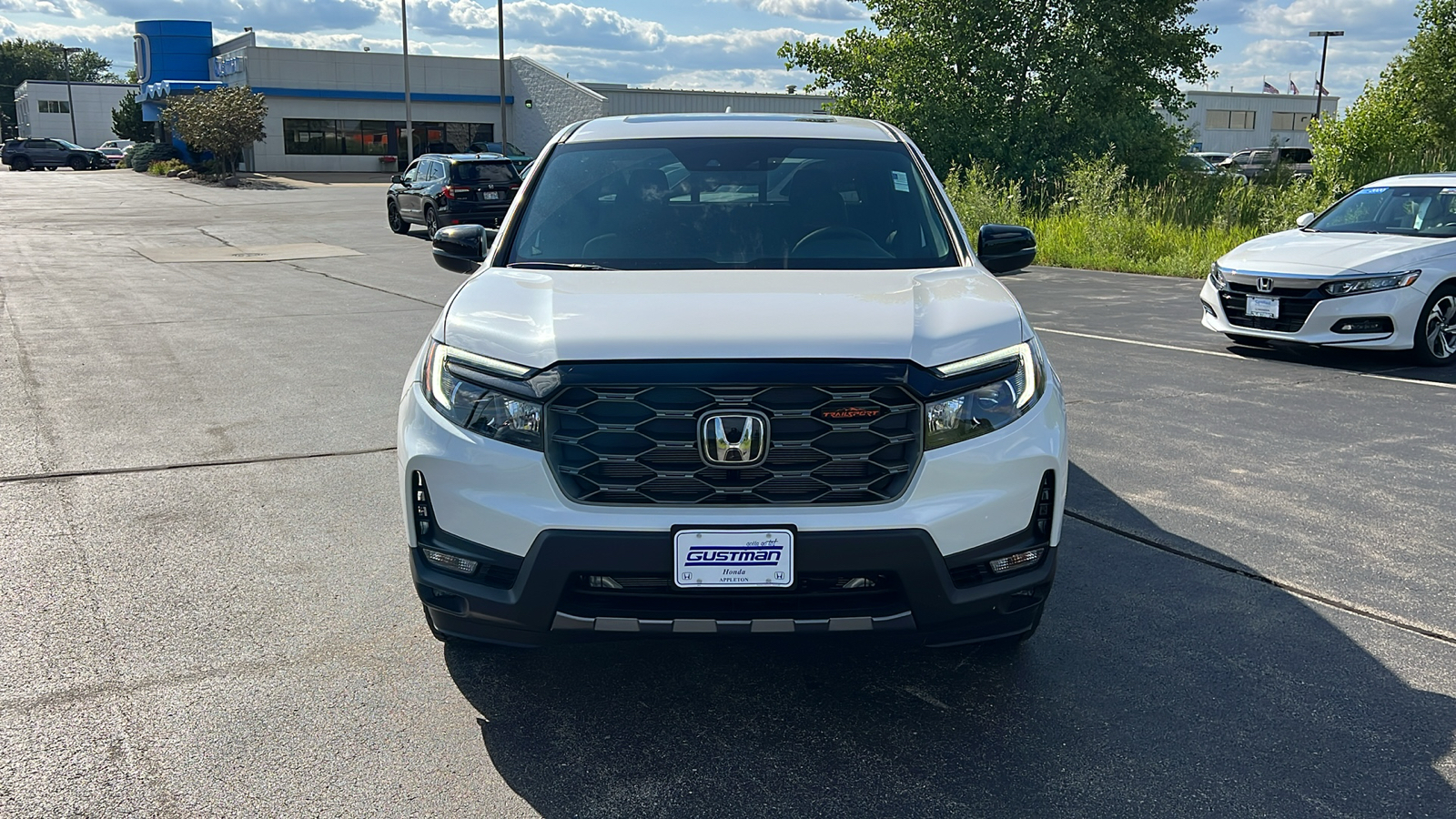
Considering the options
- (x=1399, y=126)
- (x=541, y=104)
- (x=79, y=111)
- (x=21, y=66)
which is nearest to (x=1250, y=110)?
(x=541, y=104)

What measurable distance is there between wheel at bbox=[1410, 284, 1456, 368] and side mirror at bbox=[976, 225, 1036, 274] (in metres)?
6.08

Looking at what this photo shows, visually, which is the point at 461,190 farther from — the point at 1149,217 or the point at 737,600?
the point at 737,600

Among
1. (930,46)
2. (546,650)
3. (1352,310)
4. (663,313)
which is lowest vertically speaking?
(546,650)

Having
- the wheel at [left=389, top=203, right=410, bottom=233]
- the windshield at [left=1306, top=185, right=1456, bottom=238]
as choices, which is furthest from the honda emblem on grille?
the wheel at [left=389, top=203, right=410, bottom=233]

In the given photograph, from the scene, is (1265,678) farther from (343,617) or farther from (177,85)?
(177,85)

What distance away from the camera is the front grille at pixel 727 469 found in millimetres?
3084

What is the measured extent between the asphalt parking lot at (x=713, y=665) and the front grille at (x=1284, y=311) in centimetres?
189

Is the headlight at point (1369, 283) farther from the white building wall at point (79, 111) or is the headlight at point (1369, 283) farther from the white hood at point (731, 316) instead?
the white building wall at point (79, 111)

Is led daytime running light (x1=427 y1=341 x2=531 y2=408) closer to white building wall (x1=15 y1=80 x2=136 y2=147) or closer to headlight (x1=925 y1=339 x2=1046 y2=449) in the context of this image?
headlight (x1=925 y1=339 x2=1046 y2=449)

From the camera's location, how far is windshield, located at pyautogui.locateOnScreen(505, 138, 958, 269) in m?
4.24

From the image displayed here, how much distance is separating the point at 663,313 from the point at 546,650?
134 cm

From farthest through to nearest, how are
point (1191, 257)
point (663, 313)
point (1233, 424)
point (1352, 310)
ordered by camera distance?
1. point (1191, 257)
2. point (1352, 310)
3. point (1233, 424)
4. point (663, 313)

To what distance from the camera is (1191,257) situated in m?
17.5

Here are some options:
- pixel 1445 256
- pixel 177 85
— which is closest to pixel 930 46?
pixel 1445 256
